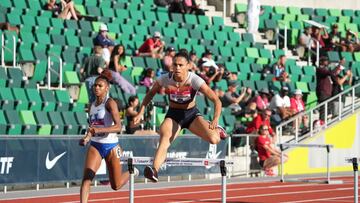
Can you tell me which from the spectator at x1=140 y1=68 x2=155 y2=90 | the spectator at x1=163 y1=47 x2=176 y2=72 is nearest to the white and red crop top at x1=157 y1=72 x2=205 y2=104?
the spectator at x1=140 y1=68 x2=155 y2=90

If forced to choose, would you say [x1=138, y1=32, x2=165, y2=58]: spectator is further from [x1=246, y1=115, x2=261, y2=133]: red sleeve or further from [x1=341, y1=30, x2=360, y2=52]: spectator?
[x1=341, y1=30, x2=360, y2=52]: spectator

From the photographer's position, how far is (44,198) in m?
18.5

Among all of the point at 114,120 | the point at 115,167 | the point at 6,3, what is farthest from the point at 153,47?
the point at 114,120

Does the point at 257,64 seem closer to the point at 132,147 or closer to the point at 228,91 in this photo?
the point at 228,91

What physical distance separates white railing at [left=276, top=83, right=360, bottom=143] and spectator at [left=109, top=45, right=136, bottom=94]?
3.85m

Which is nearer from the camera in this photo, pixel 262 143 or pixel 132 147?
pixel 132 147

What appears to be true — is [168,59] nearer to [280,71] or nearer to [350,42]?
[280,71]

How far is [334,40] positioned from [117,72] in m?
10.6

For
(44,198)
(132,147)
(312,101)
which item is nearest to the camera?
(44,198)

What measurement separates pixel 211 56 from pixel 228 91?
1511mm

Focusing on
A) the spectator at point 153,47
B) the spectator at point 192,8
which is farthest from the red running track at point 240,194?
the spectator at point 192,8

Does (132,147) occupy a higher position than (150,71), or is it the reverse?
(150,71)

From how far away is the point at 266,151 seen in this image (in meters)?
24.7

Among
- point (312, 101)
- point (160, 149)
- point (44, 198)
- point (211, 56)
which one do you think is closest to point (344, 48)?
point (312, 101)
